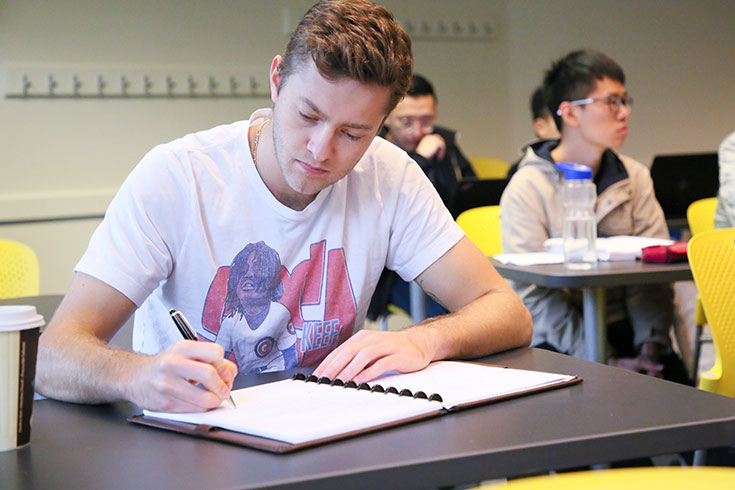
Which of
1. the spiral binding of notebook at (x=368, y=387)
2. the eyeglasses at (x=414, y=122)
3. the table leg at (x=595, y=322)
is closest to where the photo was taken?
the spiral binding of notebook at (x=368, y=387)

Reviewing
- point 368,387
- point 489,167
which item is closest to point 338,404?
point 368,387

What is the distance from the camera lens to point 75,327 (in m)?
1.33

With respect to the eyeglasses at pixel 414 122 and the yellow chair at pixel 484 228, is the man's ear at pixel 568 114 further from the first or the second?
the eyeglasses at pixel 414 122

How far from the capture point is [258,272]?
61.8 inches

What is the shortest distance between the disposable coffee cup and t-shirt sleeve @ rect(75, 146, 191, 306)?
1.33 feet

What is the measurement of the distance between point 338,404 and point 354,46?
611 mm

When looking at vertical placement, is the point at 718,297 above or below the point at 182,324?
below

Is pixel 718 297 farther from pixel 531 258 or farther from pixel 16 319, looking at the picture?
pixel 16 319

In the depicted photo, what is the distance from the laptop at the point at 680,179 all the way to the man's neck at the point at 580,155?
173 centimetres

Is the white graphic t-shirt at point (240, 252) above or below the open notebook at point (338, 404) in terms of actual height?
above

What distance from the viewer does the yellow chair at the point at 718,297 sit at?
7.36 ft

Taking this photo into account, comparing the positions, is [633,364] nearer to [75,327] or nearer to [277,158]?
[277,158]

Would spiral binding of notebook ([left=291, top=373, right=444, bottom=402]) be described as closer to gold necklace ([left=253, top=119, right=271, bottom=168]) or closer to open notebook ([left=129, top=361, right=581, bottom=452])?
open notebook ([left=129, top=361, right=581, bottom=452])

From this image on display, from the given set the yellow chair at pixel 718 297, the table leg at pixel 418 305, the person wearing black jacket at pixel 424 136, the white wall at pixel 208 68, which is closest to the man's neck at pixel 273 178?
the yellow chair at pixel 718 297
